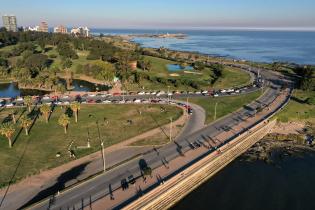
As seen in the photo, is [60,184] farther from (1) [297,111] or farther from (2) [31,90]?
(2) [31,90]

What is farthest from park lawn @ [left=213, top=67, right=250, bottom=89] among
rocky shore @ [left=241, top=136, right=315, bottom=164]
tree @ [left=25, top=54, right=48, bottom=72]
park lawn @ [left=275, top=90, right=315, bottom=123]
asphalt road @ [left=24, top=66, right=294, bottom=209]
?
tree @ [left=25, top=54, right=48, bottom=72]

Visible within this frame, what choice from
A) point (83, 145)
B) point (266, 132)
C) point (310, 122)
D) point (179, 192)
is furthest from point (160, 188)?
point (310, 122)

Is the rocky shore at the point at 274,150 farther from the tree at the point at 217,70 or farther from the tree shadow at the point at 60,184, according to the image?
the tree at the point at 217,70

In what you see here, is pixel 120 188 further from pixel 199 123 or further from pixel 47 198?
pixel 199 123

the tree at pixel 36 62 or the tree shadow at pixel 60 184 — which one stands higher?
the tree at pixel 36 62

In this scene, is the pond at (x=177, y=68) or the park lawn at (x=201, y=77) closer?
the park lawn at (x=201, y=77)

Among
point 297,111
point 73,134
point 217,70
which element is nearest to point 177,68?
point 217,70

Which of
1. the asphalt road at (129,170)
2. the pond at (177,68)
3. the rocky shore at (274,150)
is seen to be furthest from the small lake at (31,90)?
the rocky shore at (274,150)
